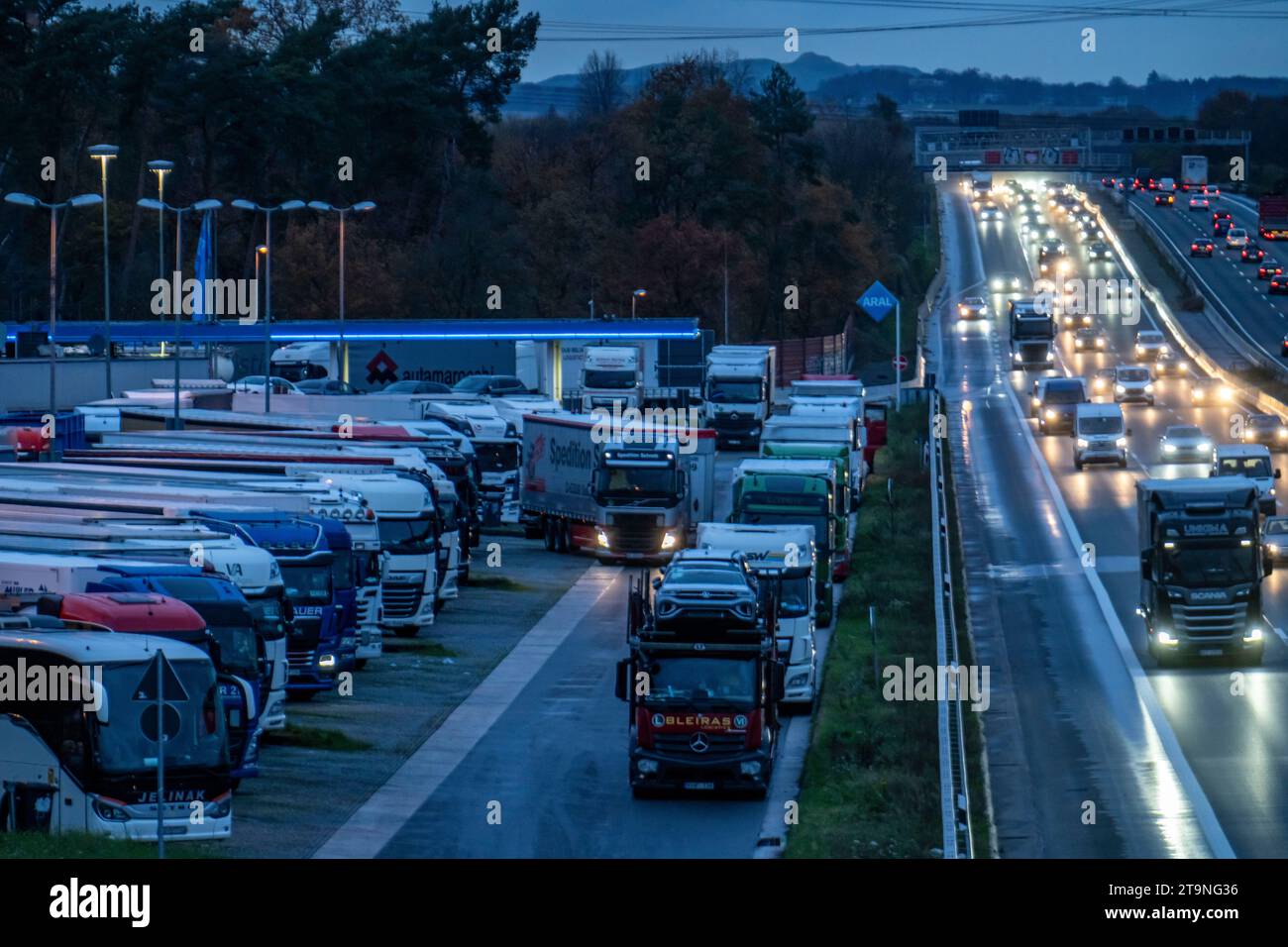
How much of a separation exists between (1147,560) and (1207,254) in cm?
10187

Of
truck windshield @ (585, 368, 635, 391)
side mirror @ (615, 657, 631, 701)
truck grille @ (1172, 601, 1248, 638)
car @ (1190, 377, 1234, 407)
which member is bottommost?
truck grille @ (1172, 601, 1248, 638)

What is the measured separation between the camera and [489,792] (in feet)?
79.0

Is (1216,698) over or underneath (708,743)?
underneath

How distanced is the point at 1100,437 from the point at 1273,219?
295 ft

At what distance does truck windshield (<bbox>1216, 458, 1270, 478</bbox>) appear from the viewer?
48188mm

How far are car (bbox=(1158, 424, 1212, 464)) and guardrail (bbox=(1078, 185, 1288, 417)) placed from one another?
9.97 meters

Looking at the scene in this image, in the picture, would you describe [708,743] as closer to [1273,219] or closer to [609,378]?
[609,378]

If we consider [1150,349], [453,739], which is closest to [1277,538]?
[453,739]

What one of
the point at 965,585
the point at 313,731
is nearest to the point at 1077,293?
the point at 965,585

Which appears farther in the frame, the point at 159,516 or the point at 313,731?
the point at 159,516

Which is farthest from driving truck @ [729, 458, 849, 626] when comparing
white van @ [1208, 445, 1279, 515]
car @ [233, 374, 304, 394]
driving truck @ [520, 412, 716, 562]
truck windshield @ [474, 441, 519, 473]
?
car @ [233, 374, 304, 394]

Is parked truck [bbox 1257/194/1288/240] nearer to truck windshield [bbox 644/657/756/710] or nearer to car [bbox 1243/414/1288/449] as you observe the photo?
car [bbox 1243/414/1288/449]

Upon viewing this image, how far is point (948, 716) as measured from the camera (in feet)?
82.2
